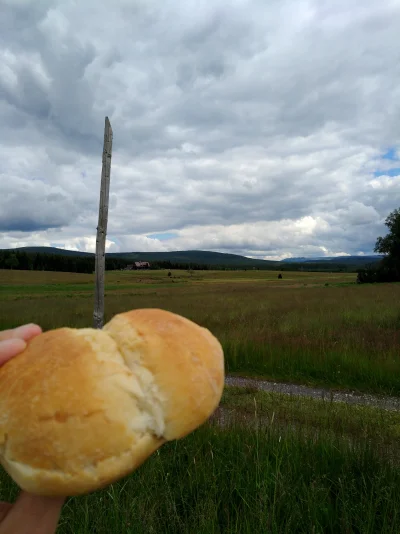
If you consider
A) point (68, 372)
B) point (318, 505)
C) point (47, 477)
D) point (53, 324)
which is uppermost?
point (68, 372)

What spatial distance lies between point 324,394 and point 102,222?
5.83 metres

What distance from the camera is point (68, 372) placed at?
1296 mm

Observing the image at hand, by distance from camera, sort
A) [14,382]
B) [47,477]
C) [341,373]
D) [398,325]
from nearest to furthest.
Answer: [47,477] < [14,382] < [341,373] < [398,325]

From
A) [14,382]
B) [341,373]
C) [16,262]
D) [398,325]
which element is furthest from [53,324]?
[16,262]

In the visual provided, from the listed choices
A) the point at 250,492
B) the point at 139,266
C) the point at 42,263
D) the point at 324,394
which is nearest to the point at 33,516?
the point at 250,492

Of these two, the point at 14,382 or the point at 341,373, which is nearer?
the point at 14,382

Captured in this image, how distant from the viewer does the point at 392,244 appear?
64.9 meters

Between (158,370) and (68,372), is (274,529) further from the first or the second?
(68,372)

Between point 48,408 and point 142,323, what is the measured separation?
44 centimetres

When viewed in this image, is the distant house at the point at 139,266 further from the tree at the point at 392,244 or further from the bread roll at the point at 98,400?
the bread roll at the point at 98,400

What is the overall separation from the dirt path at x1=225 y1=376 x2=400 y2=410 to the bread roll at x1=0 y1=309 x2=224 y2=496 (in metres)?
5.51

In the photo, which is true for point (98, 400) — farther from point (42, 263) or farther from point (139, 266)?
point (139, 266)

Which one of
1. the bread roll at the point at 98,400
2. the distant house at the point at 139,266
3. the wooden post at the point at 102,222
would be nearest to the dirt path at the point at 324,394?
the wooden post at the point at 102,222

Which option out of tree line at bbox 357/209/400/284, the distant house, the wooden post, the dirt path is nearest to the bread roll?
the dirt path
